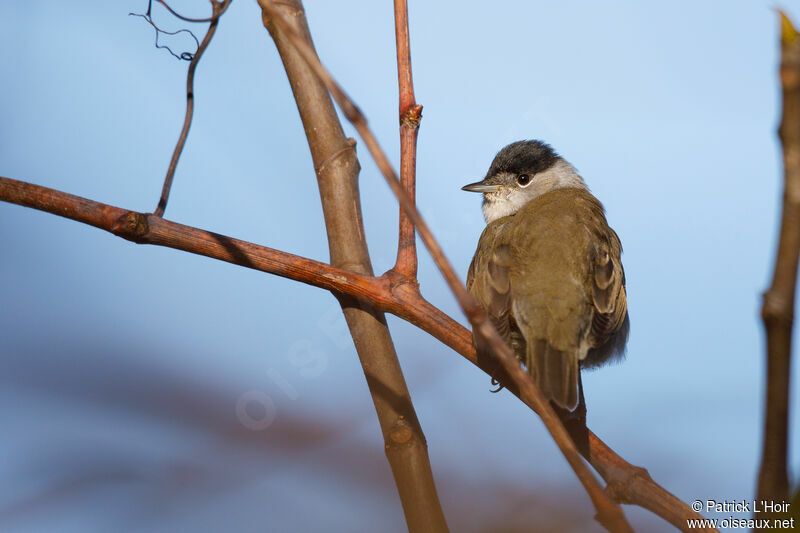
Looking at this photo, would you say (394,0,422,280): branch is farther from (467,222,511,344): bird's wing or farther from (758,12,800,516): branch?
(758,12,800,516): branch

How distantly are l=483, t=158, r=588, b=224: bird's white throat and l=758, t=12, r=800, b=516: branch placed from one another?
3654 mm

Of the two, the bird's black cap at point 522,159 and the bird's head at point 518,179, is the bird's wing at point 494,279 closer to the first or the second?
the bird's head at point 518,179

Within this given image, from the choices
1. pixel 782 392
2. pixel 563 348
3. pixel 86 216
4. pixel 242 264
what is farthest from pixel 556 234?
pixel 782 392

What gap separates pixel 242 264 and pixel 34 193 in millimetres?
598

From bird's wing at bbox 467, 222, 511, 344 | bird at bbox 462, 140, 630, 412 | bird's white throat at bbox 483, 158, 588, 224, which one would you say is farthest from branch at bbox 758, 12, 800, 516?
bird's white throat at bbox 483, 158, 588, 224

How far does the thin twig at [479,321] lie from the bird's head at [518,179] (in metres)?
3.38

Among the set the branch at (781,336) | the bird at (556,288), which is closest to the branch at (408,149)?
the bird at (556,288)

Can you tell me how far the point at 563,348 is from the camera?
3.03m

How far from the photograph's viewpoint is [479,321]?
1245 millimetres

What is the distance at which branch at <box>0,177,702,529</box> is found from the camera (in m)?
1.95

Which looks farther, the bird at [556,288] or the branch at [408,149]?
the bird at [556,288]

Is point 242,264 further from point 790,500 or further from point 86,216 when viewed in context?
point 790,500

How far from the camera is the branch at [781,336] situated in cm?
86

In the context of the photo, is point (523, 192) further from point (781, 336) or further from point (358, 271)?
point (781, 336)
